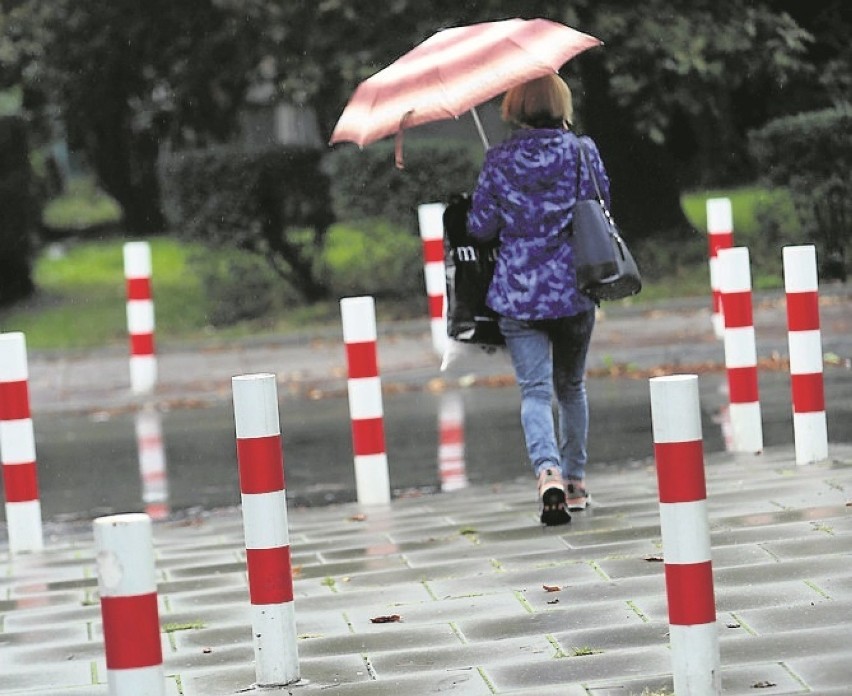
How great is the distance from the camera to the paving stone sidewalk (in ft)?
17.9

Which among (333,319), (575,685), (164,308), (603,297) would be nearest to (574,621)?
(575,685)

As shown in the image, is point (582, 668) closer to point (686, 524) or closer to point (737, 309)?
point (686, 524)

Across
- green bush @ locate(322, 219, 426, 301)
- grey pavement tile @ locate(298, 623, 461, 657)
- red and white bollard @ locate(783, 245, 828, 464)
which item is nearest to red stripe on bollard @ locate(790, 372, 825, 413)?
red and white bollard @ locate(783, 245, 828, 464)

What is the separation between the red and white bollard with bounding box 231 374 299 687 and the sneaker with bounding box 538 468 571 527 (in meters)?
2.42

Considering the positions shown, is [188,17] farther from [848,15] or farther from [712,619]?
[712,619]

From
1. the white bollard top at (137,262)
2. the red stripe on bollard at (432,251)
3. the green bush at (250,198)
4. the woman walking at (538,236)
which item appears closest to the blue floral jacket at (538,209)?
the woman walking at (538,236)

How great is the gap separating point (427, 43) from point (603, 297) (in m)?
1.46

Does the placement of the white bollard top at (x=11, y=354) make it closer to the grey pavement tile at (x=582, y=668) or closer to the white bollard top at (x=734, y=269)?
the white bollard top at (x=734, y=269)

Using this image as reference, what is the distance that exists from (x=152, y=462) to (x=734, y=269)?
4.27 meters

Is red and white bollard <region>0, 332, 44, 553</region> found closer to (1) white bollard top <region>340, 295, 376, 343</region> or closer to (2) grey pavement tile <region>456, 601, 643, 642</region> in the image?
(1) white bollard top <region>340, 295, 376, 343</region>

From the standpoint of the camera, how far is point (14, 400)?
29.2 feet

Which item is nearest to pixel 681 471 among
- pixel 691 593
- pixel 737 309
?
pixel 691 593

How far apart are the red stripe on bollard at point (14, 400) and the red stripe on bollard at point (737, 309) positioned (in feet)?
11.3

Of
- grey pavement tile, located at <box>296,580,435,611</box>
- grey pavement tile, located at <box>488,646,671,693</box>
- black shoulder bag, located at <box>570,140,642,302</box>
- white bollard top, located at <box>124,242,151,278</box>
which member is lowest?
grey pavement tile, located at <box>296,580,435,611</box>
